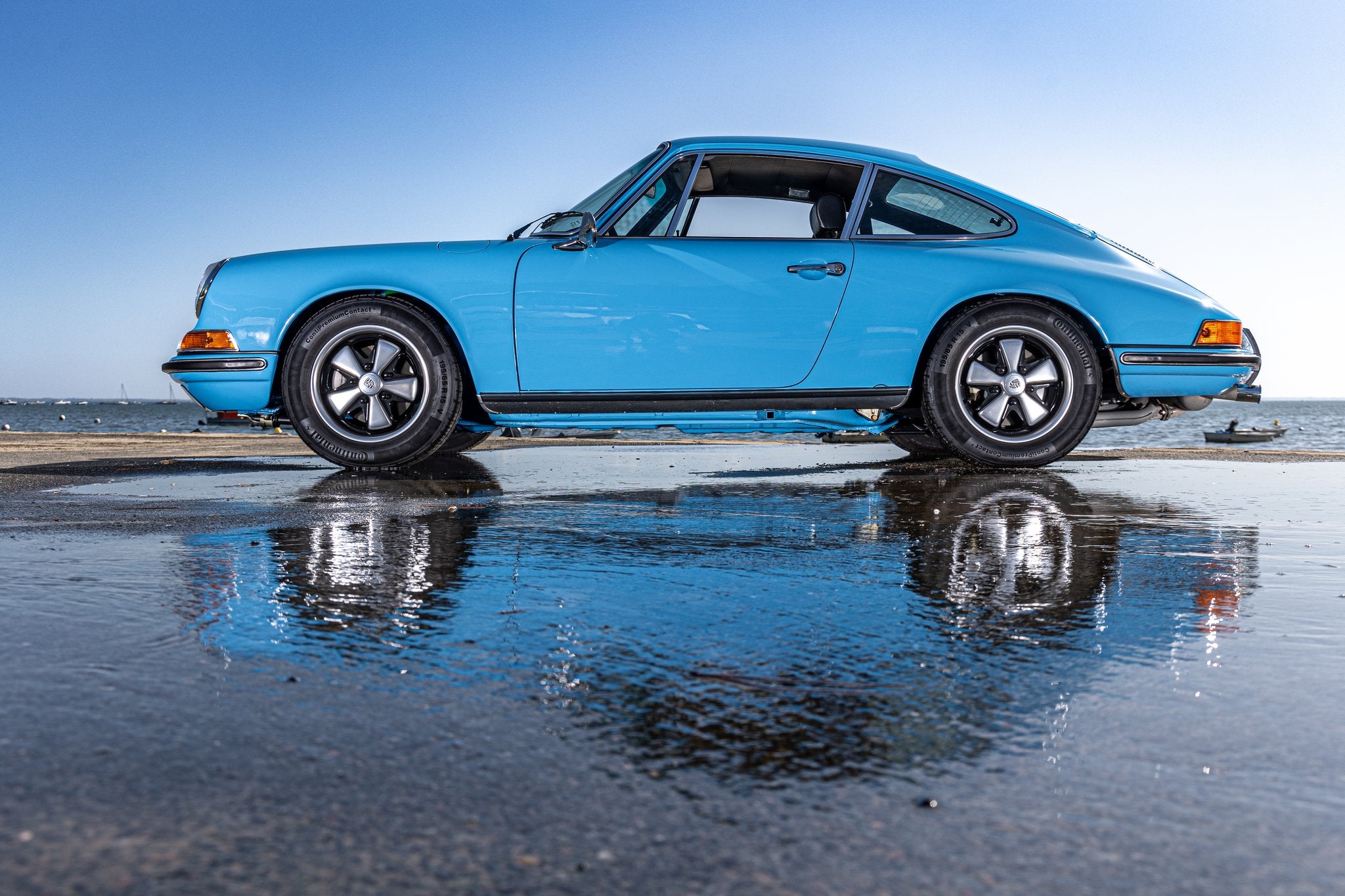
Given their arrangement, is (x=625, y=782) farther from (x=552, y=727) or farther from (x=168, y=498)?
(x=168, y=498)

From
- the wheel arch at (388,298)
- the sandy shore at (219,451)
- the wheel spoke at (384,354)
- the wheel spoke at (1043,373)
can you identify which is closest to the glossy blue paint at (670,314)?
the wheel arch at (388,298)

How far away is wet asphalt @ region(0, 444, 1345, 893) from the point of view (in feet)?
3.87

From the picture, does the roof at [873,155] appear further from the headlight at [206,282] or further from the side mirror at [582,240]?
the headlight at [206,282]

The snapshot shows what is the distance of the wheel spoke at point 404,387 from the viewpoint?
16.9 feet

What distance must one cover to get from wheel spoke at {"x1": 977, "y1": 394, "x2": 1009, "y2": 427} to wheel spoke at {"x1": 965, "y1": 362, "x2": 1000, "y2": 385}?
0.29 ft

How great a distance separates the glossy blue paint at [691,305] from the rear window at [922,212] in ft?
0.38

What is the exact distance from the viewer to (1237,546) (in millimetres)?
3467

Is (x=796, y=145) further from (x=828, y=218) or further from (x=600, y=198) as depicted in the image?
(x=600, y=198)

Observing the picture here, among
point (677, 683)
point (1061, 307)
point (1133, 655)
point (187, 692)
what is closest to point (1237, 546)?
point (1133, 655)

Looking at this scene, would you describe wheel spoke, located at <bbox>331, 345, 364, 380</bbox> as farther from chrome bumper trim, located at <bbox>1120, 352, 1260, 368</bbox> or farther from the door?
chrome bumper trim, located at <bbox>1120, 352, 1260, 368</bbox>

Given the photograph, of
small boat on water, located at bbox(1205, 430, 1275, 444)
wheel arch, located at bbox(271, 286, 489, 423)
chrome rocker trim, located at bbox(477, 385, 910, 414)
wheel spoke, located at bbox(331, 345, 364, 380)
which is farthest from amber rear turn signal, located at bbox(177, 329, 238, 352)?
small boat on water, located at bbox(1205, 430, 1275, 444)

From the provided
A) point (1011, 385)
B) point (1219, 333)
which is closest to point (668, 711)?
point (1011, 385)

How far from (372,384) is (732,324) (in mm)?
1691

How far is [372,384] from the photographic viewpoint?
17.1 feet
